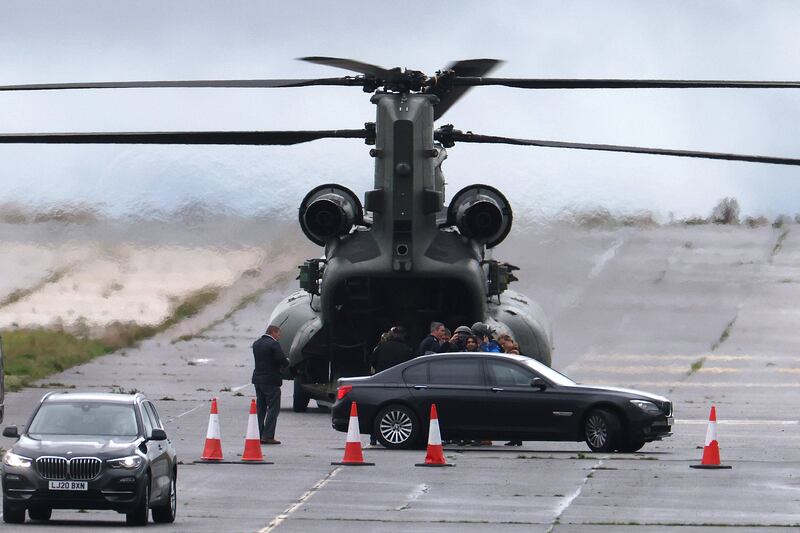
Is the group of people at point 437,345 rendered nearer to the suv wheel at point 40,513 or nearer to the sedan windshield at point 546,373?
the sedan windshield at point 546,373

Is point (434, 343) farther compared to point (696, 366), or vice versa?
point (696, 366)

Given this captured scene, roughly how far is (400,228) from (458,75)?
2.75 m

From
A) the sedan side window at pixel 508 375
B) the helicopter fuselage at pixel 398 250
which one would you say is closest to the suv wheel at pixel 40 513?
the sedan side window at pixel 508 375

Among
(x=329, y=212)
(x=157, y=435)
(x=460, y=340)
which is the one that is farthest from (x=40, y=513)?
(x=329, y=212)

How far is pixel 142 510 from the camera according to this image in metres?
19.2

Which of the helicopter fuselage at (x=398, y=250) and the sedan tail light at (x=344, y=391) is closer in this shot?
the sedan tail light at (x=344, y=391)

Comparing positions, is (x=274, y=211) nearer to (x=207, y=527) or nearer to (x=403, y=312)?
(x=403, y=312)

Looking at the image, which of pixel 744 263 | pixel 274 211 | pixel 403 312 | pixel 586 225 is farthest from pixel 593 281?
pixel 403 312

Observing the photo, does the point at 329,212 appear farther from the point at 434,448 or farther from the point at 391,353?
the point at 434,448

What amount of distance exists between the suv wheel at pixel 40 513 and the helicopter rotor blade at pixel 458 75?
11424 millimetres

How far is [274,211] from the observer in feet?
143

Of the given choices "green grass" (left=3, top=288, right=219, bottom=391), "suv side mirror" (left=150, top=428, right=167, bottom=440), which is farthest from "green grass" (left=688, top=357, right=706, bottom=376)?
"suv side mirror" (left=150, top=428, right=167, bottom=440)

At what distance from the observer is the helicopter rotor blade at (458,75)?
29.2m

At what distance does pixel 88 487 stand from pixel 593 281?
155 ft
